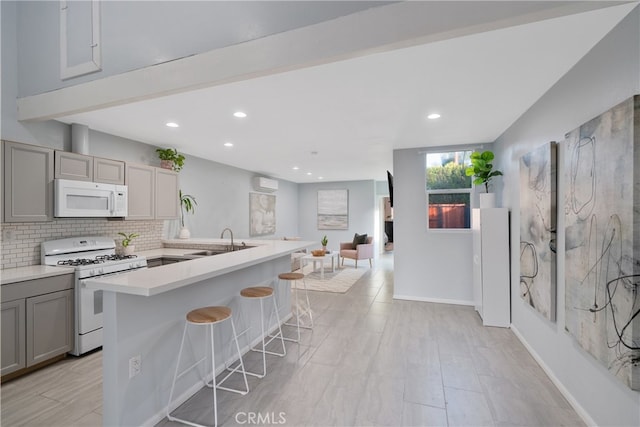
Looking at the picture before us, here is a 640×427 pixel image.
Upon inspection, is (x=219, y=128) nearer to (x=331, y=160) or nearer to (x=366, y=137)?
(x=366, y=137)

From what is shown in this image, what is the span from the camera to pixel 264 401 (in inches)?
81.7

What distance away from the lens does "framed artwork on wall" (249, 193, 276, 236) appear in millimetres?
7027

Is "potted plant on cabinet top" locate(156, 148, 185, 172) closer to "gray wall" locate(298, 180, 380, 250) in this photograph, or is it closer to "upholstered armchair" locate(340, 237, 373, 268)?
"upholstered armchair" locate(340, 237, 373, 268)

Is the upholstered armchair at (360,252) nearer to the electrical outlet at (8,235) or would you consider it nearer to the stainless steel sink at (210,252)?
the stainless steel sink at (210,252)

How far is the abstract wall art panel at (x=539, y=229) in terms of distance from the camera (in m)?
2.31

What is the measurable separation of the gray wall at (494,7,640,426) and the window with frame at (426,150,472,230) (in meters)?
1.17

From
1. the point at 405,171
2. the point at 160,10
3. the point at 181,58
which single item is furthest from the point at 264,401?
the point at 405,171

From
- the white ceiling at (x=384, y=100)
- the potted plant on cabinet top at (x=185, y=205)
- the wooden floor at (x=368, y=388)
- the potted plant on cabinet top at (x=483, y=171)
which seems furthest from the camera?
the potted plant on cabinet top at (x=185, y=205)

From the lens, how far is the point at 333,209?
362 inches

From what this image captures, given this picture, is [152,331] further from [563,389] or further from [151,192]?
[563,389]

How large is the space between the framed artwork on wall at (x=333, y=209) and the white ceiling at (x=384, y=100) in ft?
14.5

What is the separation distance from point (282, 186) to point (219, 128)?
16.7 feet

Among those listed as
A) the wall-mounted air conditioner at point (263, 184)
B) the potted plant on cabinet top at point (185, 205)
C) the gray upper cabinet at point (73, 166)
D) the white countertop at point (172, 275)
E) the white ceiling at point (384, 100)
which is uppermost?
the white ceiling at point (384, 100)

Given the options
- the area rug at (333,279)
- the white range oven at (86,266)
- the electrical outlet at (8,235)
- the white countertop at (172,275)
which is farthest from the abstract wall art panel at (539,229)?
the electrical outlet at (8,235)
